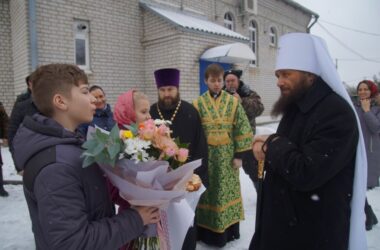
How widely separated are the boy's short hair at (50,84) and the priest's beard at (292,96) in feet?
4.05

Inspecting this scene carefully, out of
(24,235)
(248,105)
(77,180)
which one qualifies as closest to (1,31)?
(24,235)

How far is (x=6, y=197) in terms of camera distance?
5016 mm

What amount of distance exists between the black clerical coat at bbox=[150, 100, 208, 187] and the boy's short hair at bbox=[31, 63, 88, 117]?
1894 mm

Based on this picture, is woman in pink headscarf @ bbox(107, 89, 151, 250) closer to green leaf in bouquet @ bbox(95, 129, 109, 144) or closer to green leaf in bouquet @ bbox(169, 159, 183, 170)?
green leaf in bouquet @ bbox(169, 159, 183, 170)

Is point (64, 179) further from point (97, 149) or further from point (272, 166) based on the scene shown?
point (272, 166)

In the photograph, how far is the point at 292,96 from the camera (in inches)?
75.0

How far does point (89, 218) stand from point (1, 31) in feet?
26.8

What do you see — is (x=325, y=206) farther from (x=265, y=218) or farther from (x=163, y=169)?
(x=163, y=169)

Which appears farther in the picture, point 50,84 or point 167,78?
point 167,78

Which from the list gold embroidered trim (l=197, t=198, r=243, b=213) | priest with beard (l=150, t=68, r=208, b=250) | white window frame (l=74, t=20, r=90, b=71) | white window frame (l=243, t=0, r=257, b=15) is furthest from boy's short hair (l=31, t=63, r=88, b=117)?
white window frame (l=243, t=0, r=257, b=15)

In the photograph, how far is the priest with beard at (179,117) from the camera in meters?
3.20

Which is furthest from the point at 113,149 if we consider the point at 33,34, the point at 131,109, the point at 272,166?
the point at 33,34

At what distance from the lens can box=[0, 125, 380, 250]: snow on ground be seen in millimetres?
3414

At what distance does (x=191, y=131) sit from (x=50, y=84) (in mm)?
1994
